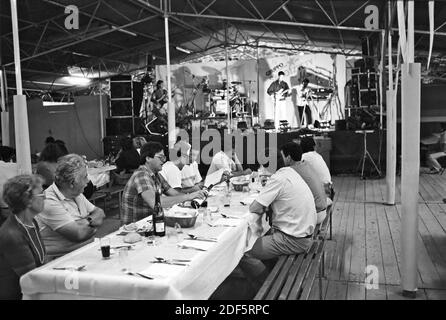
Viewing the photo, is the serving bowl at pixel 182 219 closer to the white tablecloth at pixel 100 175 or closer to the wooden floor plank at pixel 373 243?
the wooden floor plank at pixel 373 243

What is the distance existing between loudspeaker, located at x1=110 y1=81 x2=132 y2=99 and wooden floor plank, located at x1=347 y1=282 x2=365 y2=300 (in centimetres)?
907

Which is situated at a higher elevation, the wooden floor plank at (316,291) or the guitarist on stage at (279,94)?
the guitarist on stage at (279,94)

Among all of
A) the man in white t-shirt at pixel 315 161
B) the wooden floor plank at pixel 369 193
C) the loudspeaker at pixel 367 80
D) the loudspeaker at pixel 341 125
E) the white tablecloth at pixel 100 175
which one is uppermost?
the loudspeaker at pixel 367 80

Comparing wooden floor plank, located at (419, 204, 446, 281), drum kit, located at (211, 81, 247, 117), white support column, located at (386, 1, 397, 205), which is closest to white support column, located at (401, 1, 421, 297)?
wooden floor plank, located at (419, 204, 446, 281)

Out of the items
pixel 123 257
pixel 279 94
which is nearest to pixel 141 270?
pixel 123 257

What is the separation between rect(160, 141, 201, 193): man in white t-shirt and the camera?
5.81 m

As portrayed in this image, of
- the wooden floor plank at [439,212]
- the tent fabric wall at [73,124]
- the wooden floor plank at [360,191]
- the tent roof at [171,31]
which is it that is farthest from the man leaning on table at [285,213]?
the tent fabric wall at [73,124]

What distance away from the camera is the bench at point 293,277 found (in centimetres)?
291

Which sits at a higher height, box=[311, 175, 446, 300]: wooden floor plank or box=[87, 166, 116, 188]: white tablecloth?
box=[87, 166, 116, 188]: white tablecloth

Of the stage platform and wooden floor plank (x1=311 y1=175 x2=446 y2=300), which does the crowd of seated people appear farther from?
the stage platform

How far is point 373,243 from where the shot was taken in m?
5.39

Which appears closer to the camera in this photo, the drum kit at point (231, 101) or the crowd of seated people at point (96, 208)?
the crowd of seated people at point (96, 208)

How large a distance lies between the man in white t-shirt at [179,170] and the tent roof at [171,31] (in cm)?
352
